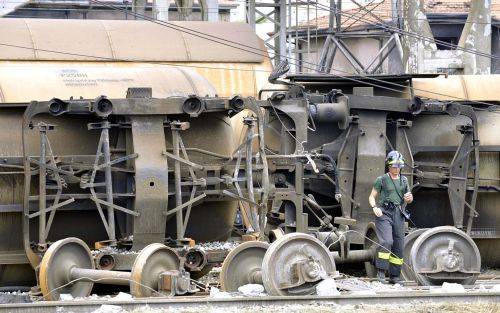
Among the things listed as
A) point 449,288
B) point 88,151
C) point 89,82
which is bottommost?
point 449,288

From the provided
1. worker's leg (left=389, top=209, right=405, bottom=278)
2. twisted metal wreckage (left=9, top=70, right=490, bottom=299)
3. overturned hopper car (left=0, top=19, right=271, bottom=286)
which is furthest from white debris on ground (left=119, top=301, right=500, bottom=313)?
overturned hopper car (left=0, top=19, right=271, bottom=286)

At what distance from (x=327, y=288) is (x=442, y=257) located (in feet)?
6.47

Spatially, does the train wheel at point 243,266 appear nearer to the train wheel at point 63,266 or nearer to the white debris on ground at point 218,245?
the white debris on ground at point 218,245

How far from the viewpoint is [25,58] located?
16.4 meters

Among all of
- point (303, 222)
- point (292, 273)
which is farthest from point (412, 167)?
point (292, 273)

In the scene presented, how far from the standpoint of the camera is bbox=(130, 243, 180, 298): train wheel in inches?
462

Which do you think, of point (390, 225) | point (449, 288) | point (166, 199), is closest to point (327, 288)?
point (449, 288)

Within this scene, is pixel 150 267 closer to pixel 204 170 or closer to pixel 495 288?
pixel 204 170

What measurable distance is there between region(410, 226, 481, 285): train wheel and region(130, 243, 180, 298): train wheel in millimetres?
2834

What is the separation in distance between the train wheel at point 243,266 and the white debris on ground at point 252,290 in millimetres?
263

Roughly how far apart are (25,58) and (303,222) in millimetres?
4880

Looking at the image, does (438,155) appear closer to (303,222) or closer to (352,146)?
(352,146)

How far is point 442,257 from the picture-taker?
512 inches

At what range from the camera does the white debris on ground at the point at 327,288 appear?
1162cm
